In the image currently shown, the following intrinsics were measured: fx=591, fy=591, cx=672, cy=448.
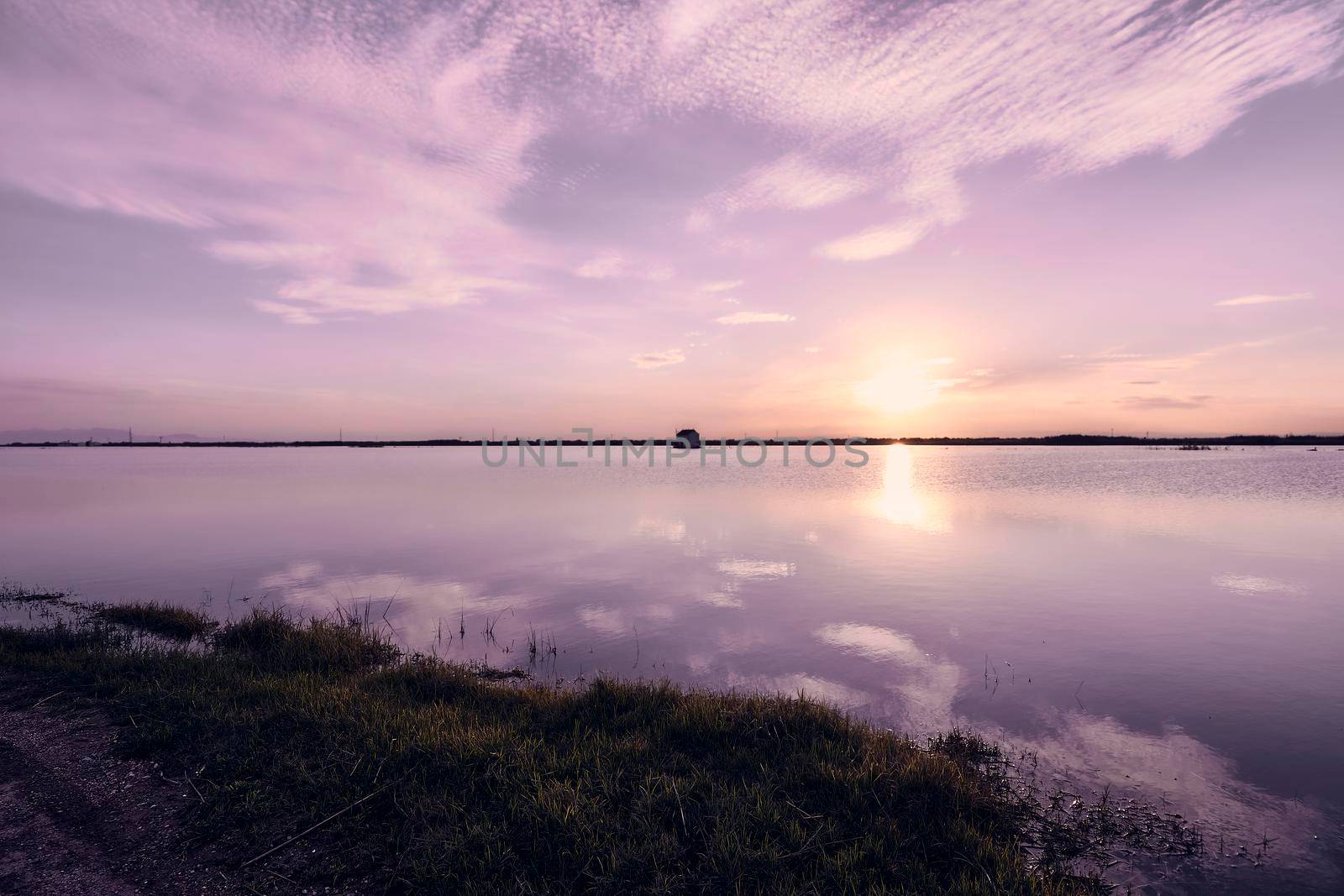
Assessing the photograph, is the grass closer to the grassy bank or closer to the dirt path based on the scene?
the grassy bank

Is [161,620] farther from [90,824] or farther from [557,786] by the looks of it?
[557,786]

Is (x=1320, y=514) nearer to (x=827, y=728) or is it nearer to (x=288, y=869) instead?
(x=827, y=728)

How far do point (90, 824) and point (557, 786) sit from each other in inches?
230

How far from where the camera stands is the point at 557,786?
319 inches

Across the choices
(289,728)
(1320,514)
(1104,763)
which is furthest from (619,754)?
(1320,514)

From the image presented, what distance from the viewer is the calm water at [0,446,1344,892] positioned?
11312 mm

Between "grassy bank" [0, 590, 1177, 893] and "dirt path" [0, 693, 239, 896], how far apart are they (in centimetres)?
37

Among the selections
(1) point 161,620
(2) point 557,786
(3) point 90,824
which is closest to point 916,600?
(2) point 557,786

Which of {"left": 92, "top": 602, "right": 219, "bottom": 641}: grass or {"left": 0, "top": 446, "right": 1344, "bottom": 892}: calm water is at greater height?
{"left": 92, "top": 602, "right": 219, "bottom": 641}: grass

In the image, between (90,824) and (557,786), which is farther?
(557,786)

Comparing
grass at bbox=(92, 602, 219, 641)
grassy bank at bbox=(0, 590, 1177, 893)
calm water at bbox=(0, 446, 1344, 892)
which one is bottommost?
calm water at bbox=(0, 446, 1344, 892)

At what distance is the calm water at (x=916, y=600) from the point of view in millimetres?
11312

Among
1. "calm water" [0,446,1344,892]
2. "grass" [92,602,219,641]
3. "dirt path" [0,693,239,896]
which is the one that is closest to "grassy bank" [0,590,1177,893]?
"dirt path" [0,693,239,896]

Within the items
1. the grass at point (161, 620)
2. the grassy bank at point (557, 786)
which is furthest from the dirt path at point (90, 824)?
the grass at point (161, 620)
